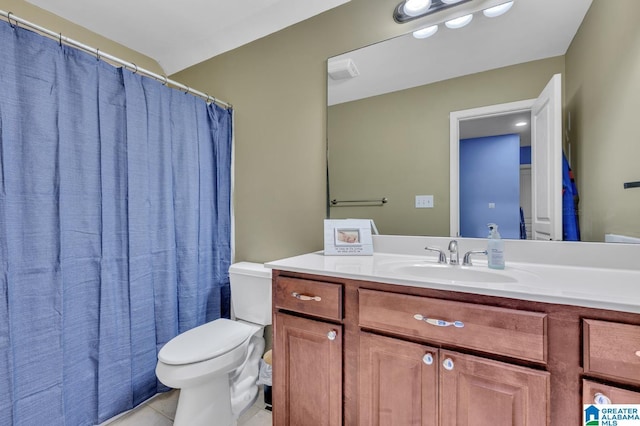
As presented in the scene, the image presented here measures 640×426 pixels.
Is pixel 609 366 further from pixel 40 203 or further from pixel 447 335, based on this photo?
pixel 40 203

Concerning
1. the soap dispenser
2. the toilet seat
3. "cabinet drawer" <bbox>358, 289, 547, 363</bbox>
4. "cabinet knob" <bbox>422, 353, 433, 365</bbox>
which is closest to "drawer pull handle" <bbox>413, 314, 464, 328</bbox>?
"cabinet drawer" <bbox>358, 289, 547, 363</bbox>

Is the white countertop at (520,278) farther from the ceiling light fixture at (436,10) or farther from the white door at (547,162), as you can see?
the ceiling light fixture at (436,10)

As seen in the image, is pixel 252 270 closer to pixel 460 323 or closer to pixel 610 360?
pixel 460 323

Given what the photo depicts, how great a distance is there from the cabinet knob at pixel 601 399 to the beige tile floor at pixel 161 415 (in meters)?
1.41

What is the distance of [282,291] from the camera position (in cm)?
120

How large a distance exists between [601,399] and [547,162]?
35.2 inches

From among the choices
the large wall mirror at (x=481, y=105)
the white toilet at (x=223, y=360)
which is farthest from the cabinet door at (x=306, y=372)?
the large wall mirror at (x=481, y=105)

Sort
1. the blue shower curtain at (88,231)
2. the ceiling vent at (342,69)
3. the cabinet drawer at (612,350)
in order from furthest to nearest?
the ceiling vent at (342,69) → the blue shower curtain at (88,231) → the cabinet drawer at (612,350)

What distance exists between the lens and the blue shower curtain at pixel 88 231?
116cm

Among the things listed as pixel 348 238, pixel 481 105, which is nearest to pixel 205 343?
pixel 348 238

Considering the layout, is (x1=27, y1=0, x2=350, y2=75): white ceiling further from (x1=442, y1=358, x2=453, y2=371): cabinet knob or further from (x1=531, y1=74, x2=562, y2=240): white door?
(x1=442, y1=358, x2=453, y2=371): cabinet knob

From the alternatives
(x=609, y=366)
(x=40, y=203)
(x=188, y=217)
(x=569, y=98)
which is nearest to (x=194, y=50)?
(x=188, y=217)

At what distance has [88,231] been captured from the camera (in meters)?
A: 1.36

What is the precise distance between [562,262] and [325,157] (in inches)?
48.8
